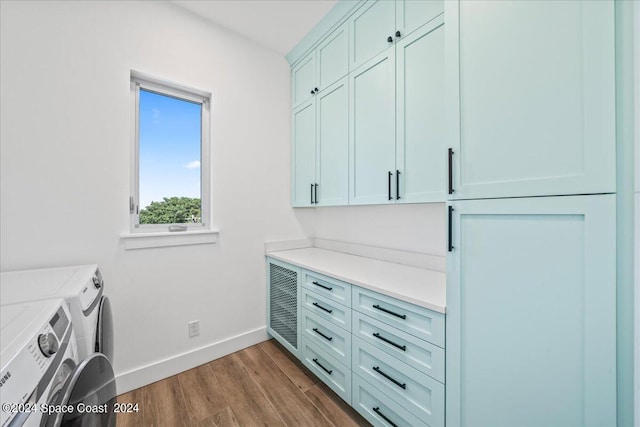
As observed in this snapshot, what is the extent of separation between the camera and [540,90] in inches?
32.7

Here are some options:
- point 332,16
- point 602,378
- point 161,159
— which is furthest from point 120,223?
point 602,378

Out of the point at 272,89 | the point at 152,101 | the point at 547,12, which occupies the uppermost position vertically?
the point at 272,89

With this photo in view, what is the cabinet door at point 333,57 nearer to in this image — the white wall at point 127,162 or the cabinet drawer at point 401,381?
the white wall at point 127,162

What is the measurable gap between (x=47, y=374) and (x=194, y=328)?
4.78 ft

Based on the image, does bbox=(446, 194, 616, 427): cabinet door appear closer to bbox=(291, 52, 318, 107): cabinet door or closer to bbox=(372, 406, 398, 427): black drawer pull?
bbox=(372, 406, 398, 427): black drawer pull

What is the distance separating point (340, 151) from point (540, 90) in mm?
1266

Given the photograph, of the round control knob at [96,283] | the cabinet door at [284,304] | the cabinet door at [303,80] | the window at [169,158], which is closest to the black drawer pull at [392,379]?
the cabinet door at [284,304]

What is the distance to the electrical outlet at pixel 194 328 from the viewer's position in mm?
1986

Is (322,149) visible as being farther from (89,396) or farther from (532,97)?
(89,396)

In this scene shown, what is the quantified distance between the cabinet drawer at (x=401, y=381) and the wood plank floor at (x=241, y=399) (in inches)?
14.0

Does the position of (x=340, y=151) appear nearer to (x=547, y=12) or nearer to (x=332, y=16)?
(x=332, y=16)

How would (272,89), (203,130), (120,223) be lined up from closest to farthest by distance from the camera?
(120,223) < (203,130) < (272,89)

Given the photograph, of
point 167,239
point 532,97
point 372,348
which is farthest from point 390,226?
point 167,239

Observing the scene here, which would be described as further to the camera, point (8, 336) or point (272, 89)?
point (272, 89)
